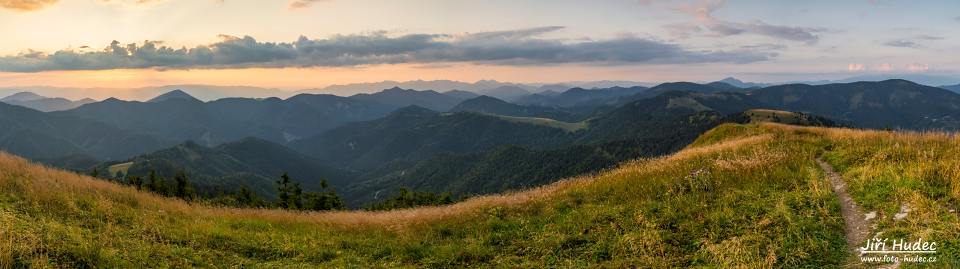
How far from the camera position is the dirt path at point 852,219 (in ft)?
33.4

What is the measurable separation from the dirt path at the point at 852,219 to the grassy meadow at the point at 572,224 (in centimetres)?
22

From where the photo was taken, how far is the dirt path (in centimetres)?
1020

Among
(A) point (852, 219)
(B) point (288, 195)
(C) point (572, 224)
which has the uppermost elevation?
(A) point (852, 219)

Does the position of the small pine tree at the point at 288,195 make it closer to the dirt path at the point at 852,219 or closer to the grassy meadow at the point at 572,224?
the grassy meadow at the point at 572,224

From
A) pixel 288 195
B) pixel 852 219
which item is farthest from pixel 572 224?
pixel 288 195

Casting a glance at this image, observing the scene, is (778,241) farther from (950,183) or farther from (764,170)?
(764,170)

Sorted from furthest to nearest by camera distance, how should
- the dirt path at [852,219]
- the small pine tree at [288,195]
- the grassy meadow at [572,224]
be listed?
1. the small pine tree at [288,195]
2. the dirt path at [852,219]
3. the grassy meadow at [572,224]

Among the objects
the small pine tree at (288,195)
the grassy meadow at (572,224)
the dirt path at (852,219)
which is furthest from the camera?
the small pine tree at (288,195)

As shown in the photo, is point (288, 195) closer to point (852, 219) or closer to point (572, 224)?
point (572, 224)

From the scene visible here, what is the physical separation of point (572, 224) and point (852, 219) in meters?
6.72

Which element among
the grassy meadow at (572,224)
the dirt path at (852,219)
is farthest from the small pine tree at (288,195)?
the dirt path at (852,219)

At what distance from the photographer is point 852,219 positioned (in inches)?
441

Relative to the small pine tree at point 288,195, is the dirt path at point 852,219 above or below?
above

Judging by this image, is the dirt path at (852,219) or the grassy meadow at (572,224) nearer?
the grassy meadow at (572,224)
